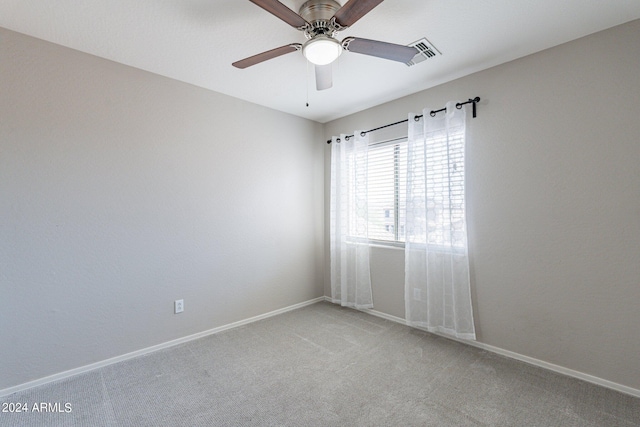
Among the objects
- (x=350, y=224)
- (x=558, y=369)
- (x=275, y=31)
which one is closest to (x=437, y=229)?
(x=350, y=224)

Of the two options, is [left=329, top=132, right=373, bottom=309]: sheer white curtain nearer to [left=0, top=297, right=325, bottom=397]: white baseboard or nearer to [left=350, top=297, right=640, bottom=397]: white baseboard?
[left=0, top=297, right=325, bottom=397]: white baseboard

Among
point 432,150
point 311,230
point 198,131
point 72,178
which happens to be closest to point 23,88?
point 72,178

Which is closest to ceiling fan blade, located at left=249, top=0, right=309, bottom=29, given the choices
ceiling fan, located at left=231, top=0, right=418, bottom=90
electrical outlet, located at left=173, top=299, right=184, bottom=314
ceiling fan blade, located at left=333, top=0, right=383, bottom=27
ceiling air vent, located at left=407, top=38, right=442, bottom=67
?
ceiling fan, located at left=231, top=0, right=418, bottom=90

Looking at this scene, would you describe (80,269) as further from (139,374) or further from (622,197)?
(622,197)

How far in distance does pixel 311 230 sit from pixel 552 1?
9.99 feet

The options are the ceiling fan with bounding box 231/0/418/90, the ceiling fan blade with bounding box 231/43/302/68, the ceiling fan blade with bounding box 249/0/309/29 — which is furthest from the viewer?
the ceiling fan blade with bounding box 231/43/302/68

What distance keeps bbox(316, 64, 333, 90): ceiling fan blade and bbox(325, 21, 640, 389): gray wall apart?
922 millimetres

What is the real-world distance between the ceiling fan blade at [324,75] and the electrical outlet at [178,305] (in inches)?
91.2

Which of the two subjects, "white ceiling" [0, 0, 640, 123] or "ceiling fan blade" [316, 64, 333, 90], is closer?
"white ceiling" [0, 0, 640, 123]

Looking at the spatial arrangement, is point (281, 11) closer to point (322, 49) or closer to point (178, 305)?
point (322, 49)

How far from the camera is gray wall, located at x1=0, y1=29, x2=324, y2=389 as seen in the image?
201cm

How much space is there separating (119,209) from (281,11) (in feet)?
6.68

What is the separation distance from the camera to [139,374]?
217cm

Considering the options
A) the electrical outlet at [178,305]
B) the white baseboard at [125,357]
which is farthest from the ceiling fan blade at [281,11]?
the white baseboard at [125,357]
